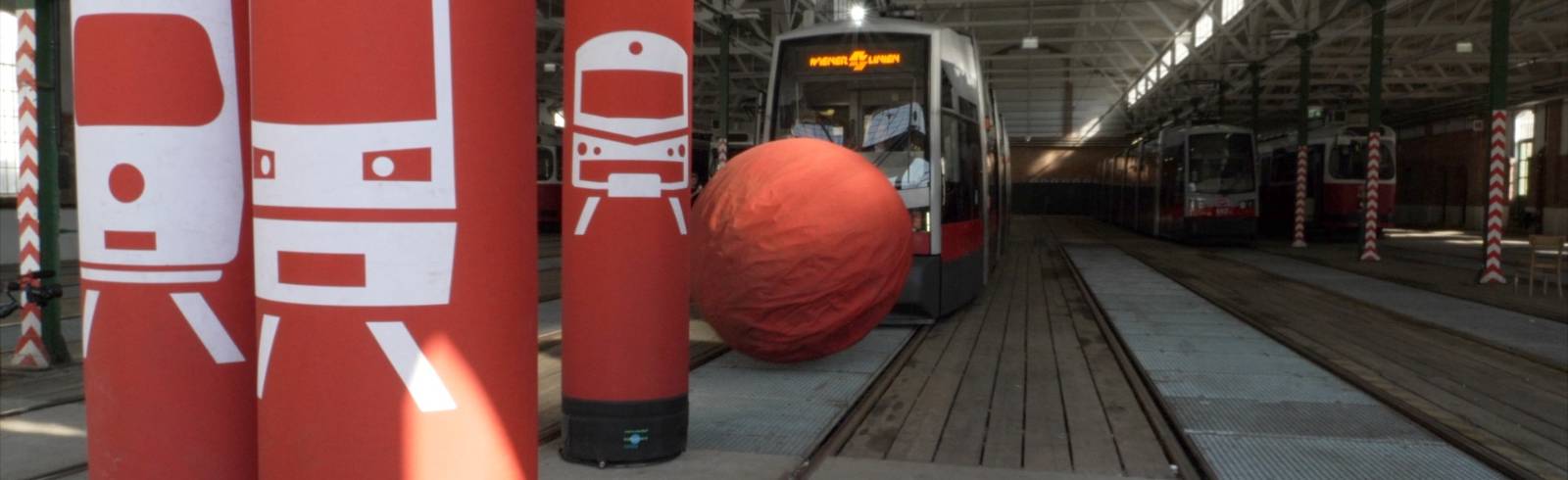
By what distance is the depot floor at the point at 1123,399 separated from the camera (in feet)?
16.7

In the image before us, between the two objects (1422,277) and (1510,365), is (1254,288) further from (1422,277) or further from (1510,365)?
(1510,365)

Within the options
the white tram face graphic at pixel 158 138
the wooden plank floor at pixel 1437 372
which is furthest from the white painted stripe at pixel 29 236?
the wooden plank floor at pixel 1437 372

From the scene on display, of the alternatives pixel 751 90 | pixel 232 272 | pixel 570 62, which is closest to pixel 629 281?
pixel 570 62

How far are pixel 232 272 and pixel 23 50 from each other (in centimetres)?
760

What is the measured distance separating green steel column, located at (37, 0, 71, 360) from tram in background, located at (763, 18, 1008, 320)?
5.81 meters

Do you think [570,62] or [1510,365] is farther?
[1510,365]

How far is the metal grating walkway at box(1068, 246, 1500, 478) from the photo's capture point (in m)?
5.06

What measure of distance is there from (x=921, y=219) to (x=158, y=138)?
8176mm

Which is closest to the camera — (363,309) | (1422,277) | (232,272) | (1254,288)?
(363,309)

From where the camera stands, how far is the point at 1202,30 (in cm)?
3281

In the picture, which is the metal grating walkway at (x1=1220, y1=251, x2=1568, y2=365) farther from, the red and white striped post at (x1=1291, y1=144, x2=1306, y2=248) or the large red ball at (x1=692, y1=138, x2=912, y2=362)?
the red and white striped post at (x1=1291, y1=144, x2=1306, y2=248)

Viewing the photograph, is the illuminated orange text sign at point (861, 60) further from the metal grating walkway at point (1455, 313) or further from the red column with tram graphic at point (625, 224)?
the metal grating walkway at point (1455, 313)

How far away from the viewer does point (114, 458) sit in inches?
73.2

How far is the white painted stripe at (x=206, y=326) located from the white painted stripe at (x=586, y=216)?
112 inches
